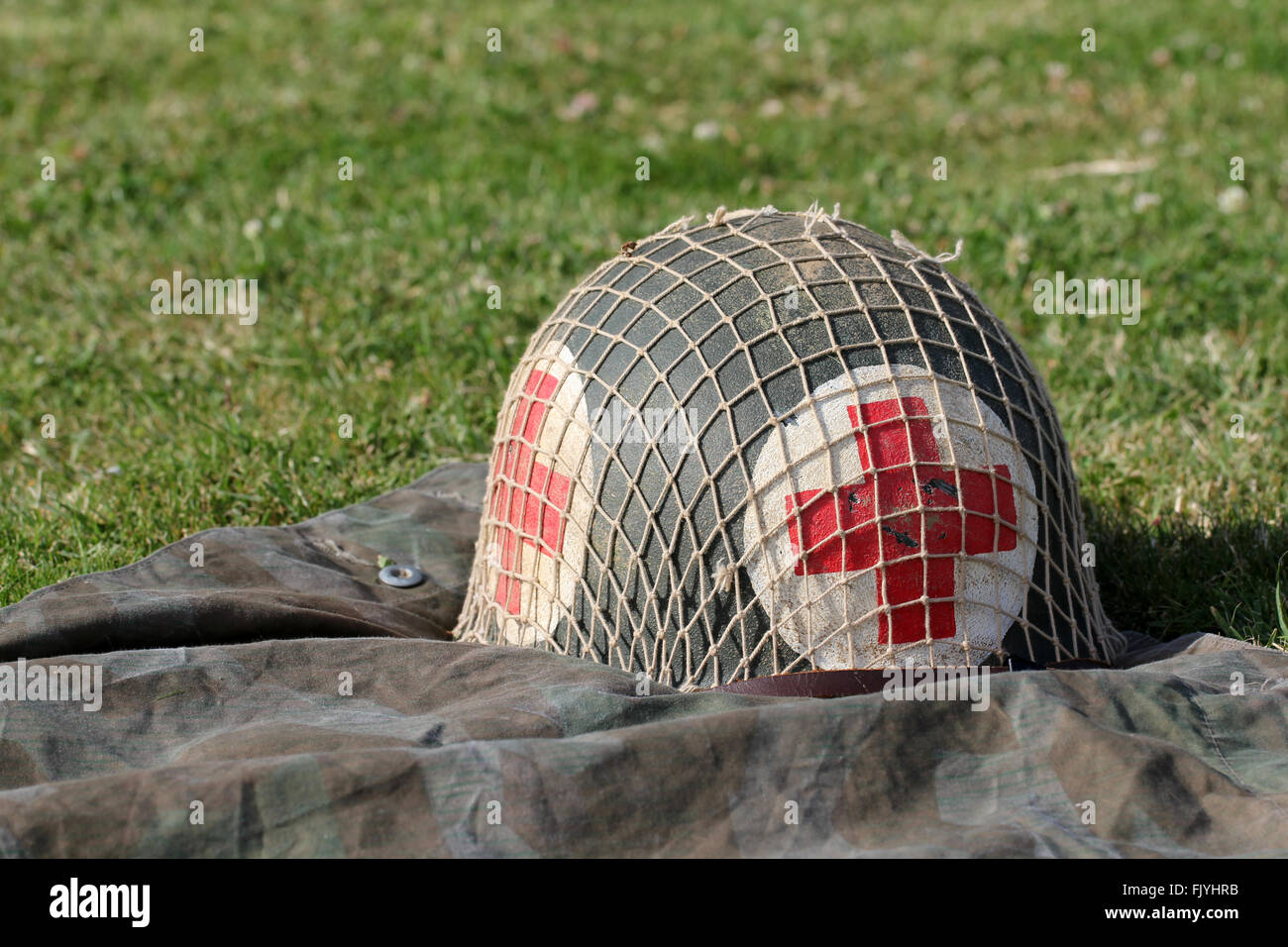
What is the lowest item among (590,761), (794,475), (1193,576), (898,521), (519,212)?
(590,761)

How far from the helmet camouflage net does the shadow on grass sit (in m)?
0.46

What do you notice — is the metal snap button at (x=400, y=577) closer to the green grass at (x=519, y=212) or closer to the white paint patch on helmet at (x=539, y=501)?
the white paint patch on helmet at (x=539, y=501)

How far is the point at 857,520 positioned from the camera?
2.65m

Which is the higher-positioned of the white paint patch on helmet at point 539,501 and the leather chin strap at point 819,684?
the white paint patch on helmet at point 539,501

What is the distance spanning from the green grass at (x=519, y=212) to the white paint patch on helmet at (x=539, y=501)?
1.16 meters

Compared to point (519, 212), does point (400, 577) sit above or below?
below

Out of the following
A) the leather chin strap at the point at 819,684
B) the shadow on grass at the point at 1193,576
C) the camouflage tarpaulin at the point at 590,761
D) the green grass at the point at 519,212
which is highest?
the green grass at the point at 519,212

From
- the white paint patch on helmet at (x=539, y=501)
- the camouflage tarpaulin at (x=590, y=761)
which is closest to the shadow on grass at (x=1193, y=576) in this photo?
the camouflage tarpaulin at (x=590, y=761)

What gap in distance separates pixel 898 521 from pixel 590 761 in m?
0.85

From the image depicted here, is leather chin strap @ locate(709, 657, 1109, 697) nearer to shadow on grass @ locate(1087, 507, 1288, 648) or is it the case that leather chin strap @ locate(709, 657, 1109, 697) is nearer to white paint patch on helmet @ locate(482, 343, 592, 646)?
white paint patch on helmet @ locate(482, 343, 592, 646)

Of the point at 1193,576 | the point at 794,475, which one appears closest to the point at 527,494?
the point at 794,475

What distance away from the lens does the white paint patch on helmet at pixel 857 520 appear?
265 centimetres

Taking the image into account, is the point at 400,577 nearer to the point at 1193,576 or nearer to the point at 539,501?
the point at 539,501
